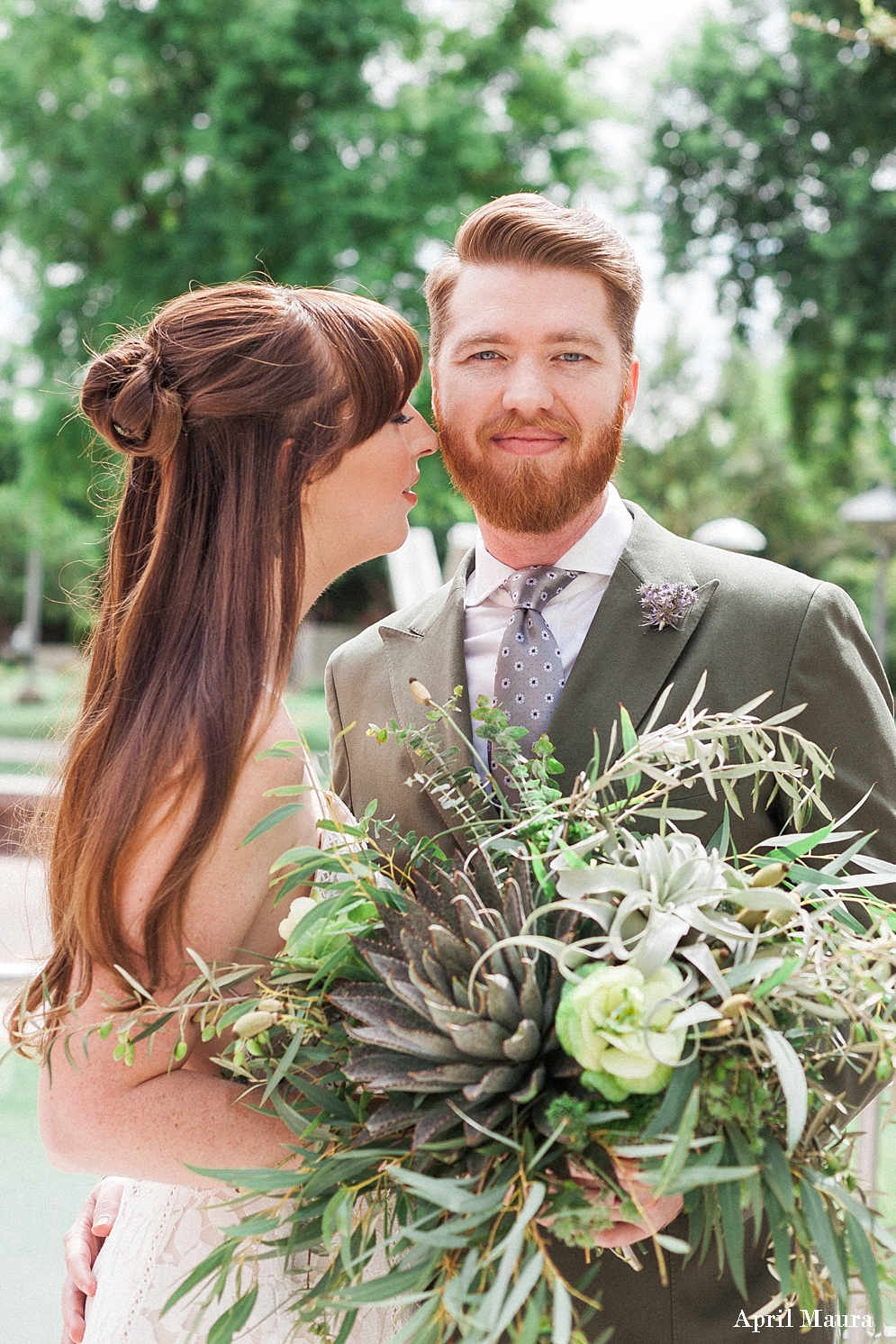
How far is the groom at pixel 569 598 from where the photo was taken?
2125mm

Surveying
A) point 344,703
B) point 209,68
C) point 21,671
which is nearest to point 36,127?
point 209,68

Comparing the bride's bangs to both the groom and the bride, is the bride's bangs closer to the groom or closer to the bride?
the bride

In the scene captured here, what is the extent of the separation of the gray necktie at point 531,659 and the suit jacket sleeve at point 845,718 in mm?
423

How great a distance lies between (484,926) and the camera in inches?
53.7

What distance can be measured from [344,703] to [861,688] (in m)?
1.09

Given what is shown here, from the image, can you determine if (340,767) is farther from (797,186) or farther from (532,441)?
(797,186)

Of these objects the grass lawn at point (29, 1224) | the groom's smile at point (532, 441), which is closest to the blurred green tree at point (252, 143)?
the grass lawn at point (29, 1224)

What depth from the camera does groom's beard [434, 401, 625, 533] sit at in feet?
7.93

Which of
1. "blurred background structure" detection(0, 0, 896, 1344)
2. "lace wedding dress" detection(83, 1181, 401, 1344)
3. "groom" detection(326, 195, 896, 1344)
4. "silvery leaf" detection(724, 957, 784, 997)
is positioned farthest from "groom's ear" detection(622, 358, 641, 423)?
"blurred background structure" detection(0, 0, 896, 1344)

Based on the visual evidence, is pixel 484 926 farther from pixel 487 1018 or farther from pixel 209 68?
pixel 209 68

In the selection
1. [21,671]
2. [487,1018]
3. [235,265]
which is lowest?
[21,671]

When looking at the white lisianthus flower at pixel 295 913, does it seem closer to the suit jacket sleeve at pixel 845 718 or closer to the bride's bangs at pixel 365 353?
the bride's bangs at pixel 365 353

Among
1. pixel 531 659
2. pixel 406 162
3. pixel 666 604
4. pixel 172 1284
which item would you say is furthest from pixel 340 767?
pixel 406 162

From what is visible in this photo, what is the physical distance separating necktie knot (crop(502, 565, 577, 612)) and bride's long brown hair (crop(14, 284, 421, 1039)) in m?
0.52
